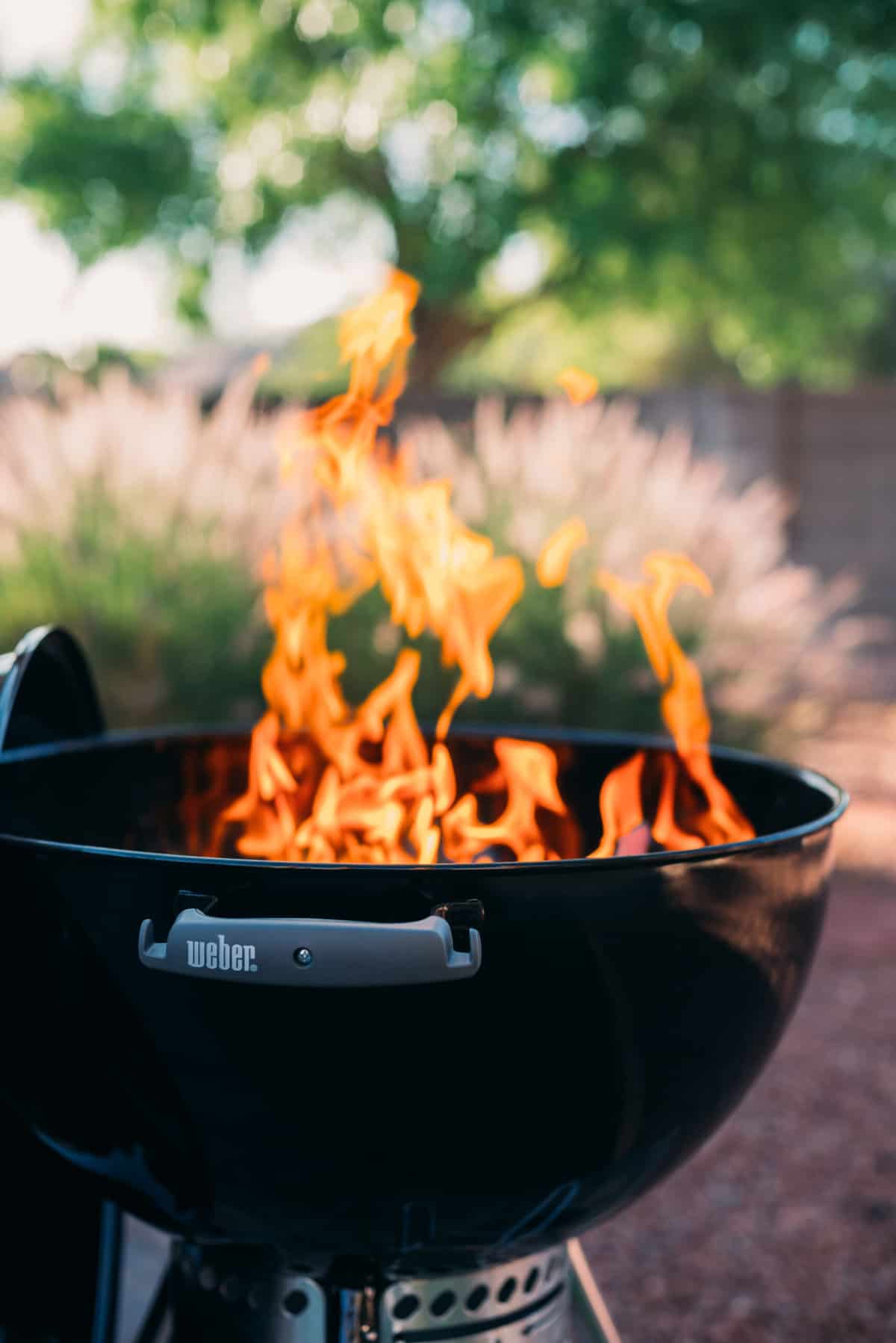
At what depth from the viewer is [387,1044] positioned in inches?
36.2

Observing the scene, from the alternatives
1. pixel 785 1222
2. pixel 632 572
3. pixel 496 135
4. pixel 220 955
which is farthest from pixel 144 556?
pixel 496 135

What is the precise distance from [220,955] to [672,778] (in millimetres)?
735

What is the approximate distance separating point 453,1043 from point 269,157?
11849 millimetres

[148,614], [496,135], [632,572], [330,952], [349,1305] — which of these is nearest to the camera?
[330,952]

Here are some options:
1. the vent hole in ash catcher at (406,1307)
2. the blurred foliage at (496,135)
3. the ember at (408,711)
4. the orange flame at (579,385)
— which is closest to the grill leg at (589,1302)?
the vent hole in ash catcher at (406,1307)

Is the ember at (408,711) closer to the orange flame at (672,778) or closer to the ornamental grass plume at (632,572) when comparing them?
the orange flame at (672,778)

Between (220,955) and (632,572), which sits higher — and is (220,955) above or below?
below

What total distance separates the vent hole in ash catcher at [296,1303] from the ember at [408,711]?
383 millimetres

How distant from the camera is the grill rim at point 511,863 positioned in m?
0.90

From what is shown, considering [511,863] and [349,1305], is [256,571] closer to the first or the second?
[349,1305]

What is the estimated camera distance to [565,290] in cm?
1270

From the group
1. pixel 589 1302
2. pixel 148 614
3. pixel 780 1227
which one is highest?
pixel 148 614

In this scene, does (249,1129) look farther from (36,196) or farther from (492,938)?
(36,196)

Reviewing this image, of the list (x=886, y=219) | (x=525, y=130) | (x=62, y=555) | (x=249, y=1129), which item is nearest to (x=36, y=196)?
(x=525, y=130)
